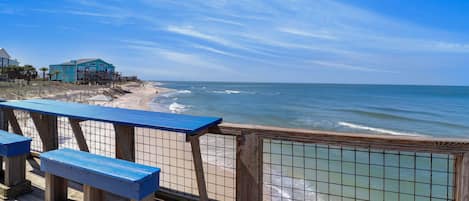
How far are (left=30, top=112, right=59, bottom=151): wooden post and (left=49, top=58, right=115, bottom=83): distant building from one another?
152ft

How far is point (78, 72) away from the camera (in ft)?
147

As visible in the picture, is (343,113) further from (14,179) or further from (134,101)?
(14,179)

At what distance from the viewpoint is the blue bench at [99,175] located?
178 centimetres

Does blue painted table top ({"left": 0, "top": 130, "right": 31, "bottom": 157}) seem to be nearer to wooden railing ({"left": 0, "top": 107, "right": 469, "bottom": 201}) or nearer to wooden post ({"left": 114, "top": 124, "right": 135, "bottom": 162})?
wooden post ({"left": 114, "top": 124, "right": 135, "bottom": 162})

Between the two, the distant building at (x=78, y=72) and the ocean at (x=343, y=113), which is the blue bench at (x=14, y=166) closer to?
the ocean at (x=343, y=113)

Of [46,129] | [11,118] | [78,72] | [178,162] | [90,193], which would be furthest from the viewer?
[78,72]

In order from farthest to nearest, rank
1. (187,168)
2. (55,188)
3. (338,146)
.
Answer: (187,168)
(55,188)
(338,146)

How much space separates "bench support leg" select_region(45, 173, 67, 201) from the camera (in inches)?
92.7

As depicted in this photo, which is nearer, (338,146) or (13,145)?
(338,146)

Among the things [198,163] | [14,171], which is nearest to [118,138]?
[198,163]

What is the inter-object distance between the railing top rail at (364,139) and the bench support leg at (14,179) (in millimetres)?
2091

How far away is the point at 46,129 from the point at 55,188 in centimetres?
121

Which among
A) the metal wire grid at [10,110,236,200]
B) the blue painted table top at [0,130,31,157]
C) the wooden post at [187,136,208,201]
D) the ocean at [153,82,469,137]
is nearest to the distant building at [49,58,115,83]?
the ocean at [153,82,469,137]

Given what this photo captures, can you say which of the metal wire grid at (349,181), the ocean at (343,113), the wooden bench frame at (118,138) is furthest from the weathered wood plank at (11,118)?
the ocean at (343,113)
